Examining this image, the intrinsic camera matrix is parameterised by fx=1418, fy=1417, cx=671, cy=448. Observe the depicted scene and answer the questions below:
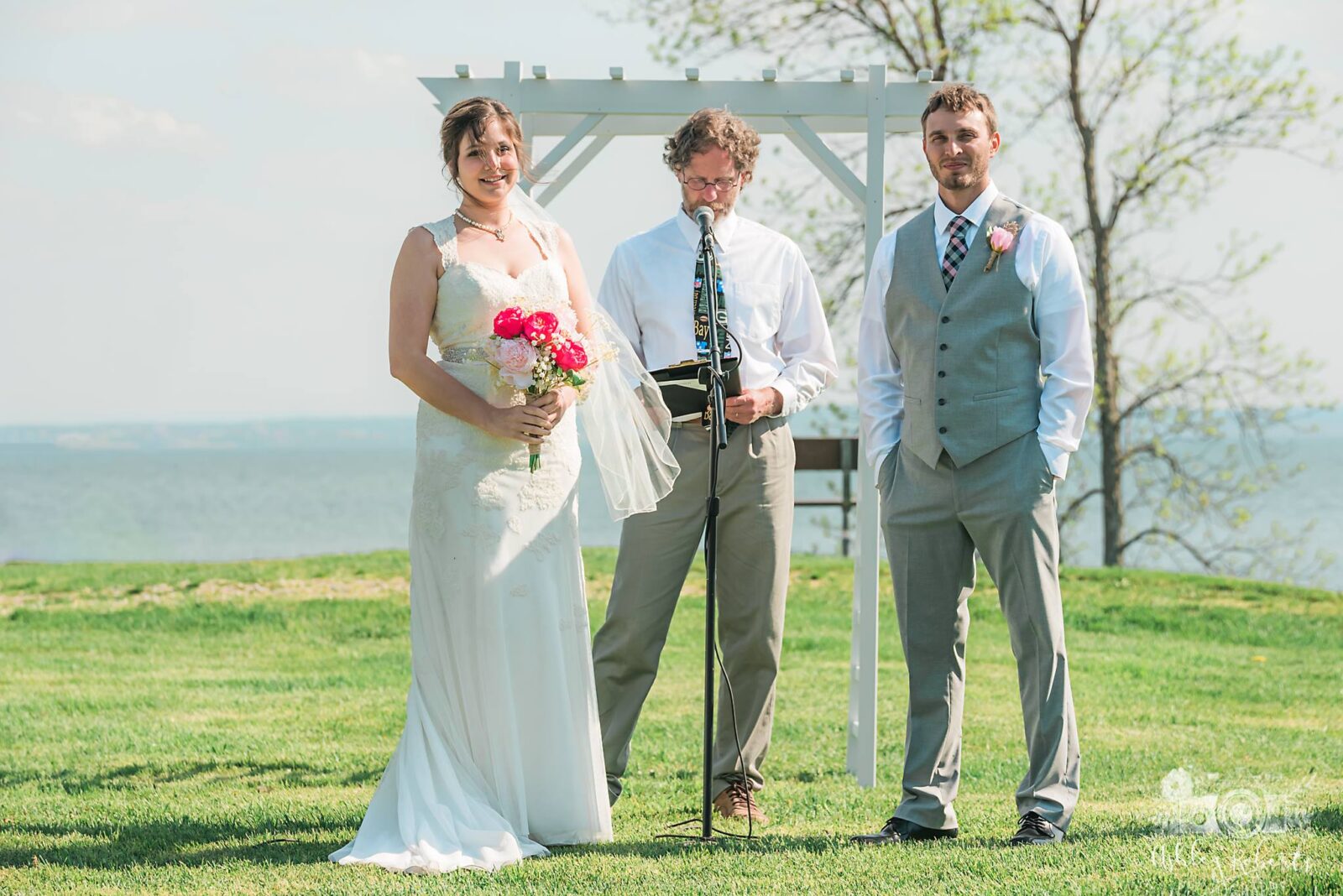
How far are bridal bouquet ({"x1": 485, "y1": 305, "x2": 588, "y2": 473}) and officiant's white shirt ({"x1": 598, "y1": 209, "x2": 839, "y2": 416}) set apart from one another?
2.13 feet

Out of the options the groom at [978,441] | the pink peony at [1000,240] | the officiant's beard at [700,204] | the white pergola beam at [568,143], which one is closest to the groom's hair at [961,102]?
the groom at [978,441]

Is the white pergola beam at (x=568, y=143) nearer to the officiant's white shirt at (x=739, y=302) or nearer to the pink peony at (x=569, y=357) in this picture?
the officiant's white shirt at (x=739, y=302)

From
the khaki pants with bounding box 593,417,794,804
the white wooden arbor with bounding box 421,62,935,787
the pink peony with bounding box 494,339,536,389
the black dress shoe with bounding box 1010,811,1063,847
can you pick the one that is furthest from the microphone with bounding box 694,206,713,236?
the black dress shoe with bounding box 1010,811,1063,847

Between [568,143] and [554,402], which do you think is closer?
[554,402]

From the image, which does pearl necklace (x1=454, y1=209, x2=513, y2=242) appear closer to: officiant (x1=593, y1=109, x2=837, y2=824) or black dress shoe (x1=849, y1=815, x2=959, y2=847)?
officiant (x1=593, y1=109, x2=837, y2=824)

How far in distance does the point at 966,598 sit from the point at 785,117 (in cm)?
218

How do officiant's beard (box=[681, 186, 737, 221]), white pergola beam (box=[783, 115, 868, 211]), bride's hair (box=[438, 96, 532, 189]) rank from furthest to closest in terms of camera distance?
white pergola beam (box=[783, 115, 868, 211]) < officiant's beard (box=[681, 186, 737, 221]) < bride's hair (box=[438, 96, 532, 189])

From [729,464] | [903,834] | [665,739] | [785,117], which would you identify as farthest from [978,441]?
[665,739]

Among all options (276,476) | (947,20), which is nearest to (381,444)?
(276,476)

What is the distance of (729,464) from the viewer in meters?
4.61

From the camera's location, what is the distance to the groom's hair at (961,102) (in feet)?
13.1

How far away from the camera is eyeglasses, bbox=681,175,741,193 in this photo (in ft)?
14.8

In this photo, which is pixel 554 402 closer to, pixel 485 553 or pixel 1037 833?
pixel 485 553

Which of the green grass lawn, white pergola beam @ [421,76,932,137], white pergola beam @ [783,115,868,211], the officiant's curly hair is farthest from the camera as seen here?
white pergola beam @ [783,115,868,211]
